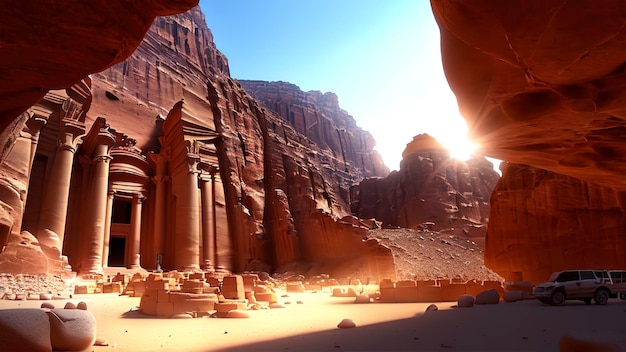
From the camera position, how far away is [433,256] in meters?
37.5

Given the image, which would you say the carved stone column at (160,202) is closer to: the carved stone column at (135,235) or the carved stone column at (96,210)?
the carved stone column at (135,235)

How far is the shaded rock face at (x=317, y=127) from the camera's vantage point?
92.3 meters

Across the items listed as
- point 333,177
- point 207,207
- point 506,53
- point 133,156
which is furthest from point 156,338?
point 333,177

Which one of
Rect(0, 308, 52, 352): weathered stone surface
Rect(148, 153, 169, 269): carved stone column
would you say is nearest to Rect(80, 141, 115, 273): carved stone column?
Rect(148, 153, 169, 269): carved stone column

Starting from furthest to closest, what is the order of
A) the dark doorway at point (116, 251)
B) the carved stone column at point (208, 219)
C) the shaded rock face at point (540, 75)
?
the dark doorway at point (116, 251) < the carved stone column at point (208, 219) < the shaded rock face at point (540, 75)

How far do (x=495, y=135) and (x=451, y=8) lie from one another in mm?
2724

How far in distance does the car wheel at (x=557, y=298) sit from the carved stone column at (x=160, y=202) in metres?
28.0

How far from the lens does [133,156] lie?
3419 cm

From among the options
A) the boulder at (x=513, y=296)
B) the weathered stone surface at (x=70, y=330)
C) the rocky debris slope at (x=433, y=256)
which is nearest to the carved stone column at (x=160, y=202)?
the rocky debris slope at (x=433, y=256)

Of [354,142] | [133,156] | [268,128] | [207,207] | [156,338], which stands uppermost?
[354,142]

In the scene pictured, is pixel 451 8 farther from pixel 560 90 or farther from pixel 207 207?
pixel 207 207

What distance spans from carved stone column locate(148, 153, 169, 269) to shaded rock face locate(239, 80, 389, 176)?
47675 mm

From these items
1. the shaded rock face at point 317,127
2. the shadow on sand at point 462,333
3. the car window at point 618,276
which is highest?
the shaded rock face at point 317,127

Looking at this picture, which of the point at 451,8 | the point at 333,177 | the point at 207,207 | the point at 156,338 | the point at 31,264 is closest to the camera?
the point at 451,8
